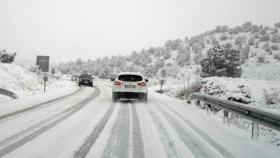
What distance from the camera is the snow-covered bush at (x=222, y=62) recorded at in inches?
1293

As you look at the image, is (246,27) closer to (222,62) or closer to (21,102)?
(222,62)

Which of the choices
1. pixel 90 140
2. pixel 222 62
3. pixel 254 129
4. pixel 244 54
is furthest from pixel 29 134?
pixel 244 54

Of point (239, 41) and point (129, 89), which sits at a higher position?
point (239, 41)

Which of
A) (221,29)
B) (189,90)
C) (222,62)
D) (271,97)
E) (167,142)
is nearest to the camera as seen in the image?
(167,142)

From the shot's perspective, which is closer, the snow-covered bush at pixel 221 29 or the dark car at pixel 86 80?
the dark car at pixel 86 80

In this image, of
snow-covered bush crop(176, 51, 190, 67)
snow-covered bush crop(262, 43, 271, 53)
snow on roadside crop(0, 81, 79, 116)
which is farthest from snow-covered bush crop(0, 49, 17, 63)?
snow-covered bush crop(262, 43, 271, 53)

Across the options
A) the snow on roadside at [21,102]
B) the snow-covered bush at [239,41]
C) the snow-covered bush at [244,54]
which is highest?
the snow-covered bush at [239,41]

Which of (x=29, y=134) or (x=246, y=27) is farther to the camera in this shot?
(x=246, y=27)

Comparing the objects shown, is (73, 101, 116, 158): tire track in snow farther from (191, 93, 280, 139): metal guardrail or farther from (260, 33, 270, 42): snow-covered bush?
(260, 33, 270, 42): snow-covered bush

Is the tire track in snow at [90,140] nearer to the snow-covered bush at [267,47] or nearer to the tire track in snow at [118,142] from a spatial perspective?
the tire track in snow at [118,142]

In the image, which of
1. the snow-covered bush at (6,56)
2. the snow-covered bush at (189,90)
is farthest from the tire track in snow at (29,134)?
the snow-covered bush at (6,56)

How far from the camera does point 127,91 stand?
18.1 metres

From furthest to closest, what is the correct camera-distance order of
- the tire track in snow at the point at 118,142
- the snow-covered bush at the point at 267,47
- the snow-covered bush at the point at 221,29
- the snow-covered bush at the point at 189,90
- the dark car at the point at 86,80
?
the snow-covered bush at the point at 221,29 < the snow-covered bush at the point at 267,47 < the dark car at the point at 86,80 < the snow-covered bush at the point at 189,90 < the tire track in snow at the point at 118,142

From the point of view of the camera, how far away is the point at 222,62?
3300cm
